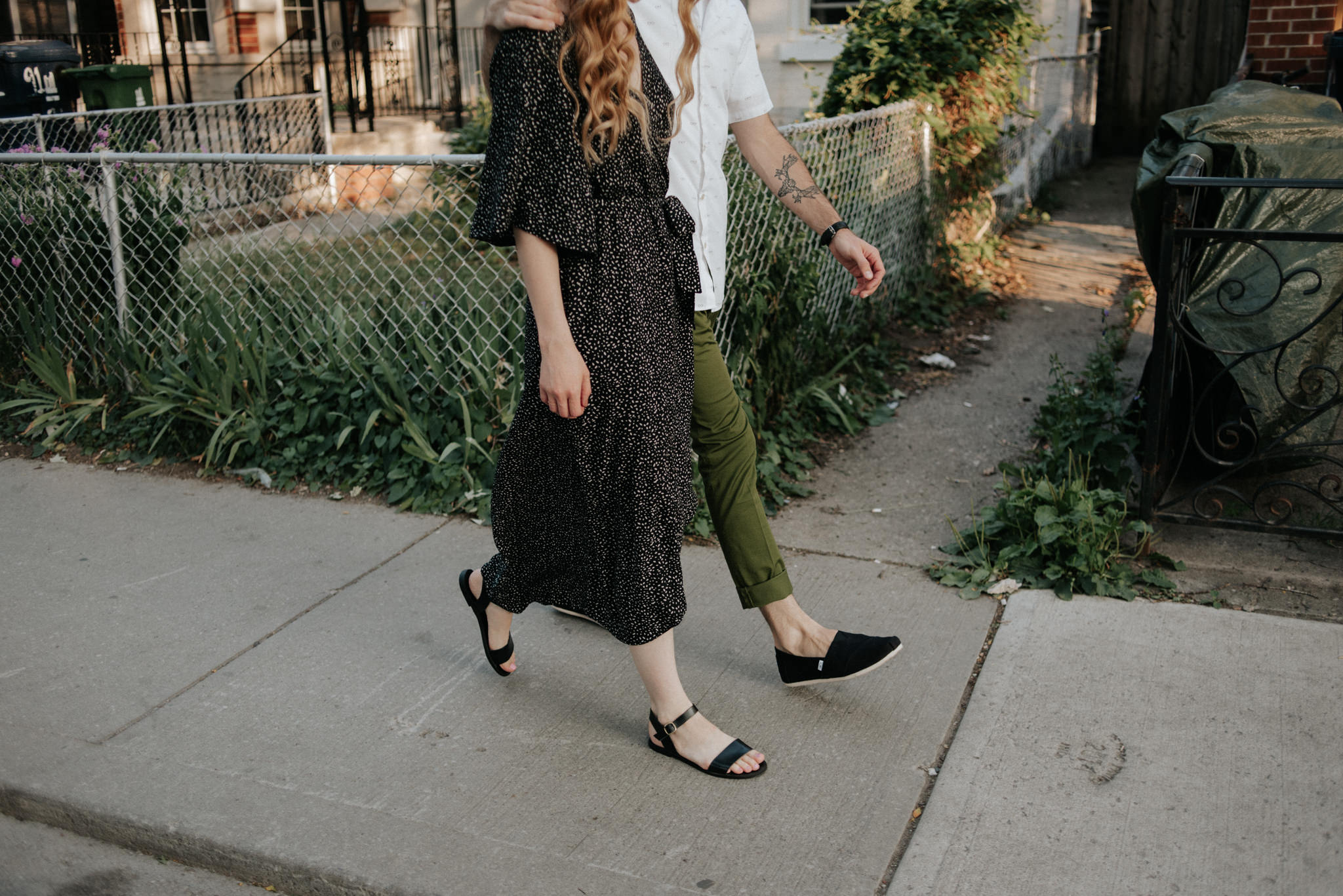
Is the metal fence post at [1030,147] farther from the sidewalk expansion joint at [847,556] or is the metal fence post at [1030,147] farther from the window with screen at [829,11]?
the sidewalk expansion joint at [847,556]

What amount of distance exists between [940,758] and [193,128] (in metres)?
10.8

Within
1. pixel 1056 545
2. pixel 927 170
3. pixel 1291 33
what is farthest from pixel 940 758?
pixel 1291 33

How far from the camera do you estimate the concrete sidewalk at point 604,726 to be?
2.27 meters

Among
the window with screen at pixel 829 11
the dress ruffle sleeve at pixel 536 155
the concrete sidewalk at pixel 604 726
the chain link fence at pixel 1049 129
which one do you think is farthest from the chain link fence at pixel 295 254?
the window with screen at pixel 829 11

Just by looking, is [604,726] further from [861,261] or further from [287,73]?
[287,73]

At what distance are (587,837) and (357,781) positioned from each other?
0.56m

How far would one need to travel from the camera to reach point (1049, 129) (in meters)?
9.49

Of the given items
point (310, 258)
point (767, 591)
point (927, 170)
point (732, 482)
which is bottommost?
point (767, 591)

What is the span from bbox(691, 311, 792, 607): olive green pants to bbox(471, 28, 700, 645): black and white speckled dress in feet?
0.37

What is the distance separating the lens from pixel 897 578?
3.43 m

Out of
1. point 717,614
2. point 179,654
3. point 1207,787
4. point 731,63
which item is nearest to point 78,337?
point 179,654

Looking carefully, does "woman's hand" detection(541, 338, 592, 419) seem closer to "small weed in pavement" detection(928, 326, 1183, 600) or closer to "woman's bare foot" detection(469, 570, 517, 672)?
"woman's bare foot" detection(469, 570, 517, 672)

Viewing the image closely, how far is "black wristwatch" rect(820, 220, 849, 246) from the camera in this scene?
2719 millimetres

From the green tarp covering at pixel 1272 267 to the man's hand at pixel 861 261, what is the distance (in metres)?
1.16
